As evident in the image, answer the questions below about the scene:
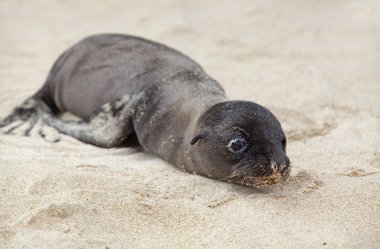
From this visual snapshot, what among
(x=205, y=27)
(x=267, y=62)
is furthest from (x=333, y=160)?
(x=205, y=27)

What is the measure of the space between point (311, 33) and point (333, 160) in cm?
310

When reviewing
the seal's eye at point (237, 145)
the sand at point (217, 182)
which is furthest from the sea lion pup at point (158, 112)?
the sand at point (217, 182)

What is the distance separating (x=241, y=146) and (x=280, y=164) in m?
0.28

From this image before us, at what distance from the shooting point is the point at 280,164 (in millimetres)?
3691

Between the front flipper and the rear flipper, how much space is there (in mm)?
288

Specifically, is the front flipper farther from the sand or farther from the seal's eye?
the seal's eye

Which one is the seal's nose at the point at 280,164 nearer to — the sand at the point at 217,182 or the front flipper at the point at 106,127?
the sand at the point at 217,182

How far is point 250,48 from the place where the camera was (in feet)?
22.7

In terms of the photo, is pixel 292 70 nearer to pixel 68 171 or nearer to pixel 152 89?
pixel 152 89

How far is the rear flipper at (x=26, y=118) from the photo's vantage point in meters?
5.14

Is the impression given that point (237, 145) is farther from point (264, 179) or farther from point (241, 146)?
point (264, 179)

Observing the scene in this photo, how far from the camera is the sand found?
327 cm

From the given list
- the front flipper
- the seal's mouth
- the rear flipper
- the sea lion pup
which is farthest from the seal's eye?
the rear flipper

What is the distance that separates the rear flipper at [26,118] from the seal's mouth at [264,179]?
1.94 metres
